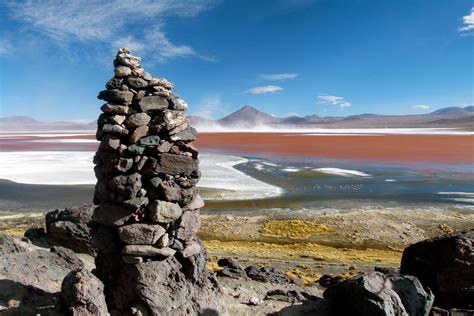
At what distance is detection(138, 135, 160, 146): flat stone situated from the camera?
25.8 ft

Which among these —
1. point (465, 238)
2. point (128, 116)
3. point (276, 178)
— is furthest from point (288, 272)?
point (276, 178)

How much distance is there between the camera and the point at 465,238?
10438 mm

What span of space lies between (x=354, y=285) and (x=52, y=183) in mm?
30424

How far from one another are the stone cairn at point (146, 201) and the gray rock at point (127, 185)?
0.06 feet

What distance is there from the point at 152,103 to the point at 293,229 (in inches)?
552

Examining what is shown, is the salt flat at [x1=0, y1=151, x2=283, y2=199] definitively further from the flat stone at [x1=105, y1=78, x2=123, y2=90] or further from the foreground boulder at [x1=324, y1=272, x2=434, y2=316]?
the flat stone at [x1=105, y1=78, x2=123, y2=90]

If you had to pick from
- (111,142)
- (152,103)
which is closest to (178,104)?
(152,103)

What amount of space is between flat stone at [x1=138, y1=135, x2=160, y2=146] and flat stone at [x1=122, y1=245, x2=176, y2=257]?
6.55 ft

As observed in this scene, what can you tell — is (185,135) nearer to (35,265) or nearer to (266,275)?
(35,265)

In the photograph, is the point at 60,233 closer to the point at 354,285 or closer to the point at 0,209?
the point at 354,285

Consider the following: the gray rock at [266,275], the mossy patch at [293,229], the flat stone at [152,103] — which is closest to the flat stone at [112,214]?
the flat stone at [152,103]

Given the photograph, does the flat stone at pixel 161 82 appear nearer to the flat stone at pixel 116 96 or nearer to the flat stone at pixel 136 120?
the flat stone at pixel 116 96

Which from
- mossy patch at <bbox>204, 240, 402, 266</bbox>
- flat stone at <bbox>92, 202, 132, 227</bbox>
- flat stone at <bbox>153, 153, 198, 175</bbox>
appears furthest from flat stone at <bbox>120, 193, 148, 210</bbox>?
mossy patch at <bbox>204, 240, 402, 266</bbox>

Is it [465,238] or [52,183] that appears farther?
[52,183]
